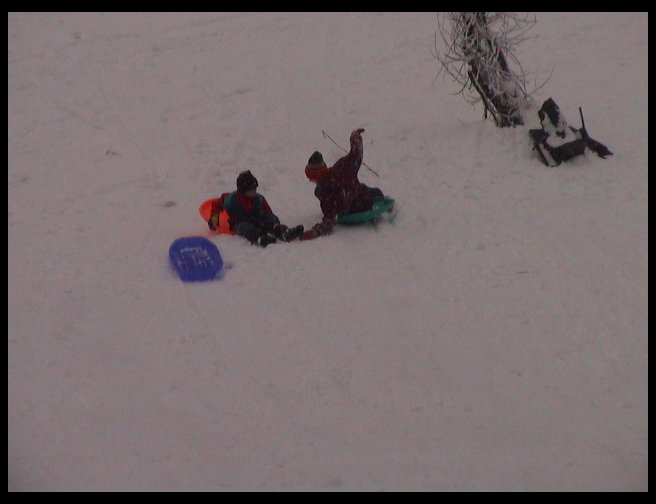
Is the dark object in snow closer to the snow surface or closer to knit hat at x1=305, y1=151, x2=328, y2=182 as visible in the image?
the snow surface

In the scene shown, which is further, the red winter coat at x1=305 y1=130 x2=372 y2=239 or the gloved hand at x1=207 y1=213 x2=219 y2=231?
the gloved hand at x1=207 y1=213 x2=219 y2=231

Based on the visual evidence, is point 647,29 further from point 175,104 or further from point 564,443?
point 564,443

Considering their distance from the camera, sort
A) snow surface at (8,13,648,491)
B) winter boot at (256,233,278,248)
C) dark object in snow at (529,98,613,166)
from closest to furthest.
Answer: snow surface at (8,13,648,491) → winter boot at (256,233,278,248) → dark object in snow at (529,98,613,166)

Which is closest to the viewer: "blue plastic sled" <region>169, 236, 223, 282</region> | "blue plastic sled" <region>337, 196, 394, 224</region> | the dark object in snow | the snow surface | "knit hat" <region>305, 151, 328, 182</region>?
the snow surface

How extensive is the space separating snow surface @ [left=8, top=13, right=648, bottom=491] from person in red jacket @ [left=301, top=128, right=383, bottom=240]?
0.66 ft

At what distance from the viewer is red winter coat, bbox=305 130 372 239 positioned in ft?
23.2

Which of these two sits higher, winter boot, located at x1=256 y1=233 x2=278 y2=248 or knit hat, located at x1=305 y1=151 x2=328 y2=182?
knit hat, located at x1=305 y1=151 x2=328 y2=182

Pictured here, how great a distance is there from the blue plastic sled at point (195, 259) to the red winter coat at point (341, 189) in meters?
0.89

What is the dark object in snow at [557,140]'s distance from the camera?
805cm

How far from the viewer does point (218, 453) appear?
465 centimetres

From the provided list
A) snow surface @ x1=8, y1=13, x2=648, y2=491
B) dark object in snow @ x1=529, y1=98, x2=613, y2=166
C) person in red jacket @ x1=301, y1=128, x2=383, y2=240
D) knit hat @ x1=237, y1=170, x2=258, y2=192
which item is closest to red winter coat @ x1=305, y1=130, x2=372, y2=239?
person in red jacket @ x1=301, y1=128, x2=383, y2=240

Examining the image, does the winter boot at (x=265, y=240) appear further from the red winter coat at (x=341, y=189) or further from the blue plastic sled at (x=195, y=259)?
the blue plastic sled at (x=195, y=259)

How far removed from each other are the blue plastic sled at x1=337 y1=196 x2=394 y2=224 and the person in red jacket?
0.05 metres

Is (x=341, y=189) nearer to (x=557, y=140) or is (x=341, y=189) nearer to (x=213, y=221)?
(x=213, y=221)
